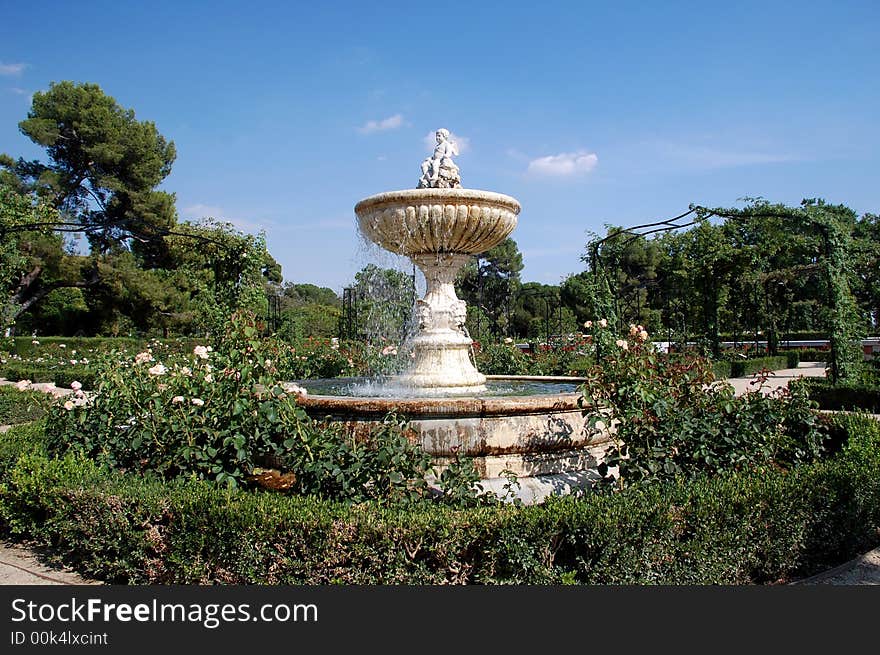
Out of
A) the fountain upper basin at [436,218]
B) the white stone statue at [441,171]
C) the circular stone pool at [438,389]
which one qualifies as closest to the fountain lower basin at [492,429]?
the circular stone pool at [438,389]

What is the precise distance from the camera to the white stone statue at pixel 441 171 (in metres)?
7.13

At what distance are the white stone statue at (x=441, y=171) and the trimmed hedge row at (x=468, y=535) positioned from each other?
173 inches

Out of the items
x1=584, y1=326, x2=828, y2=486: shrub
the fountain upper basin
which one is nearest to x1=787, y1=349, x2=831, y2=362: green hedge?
the fountain upper basin

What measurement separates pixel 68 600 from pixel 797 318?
33197 mm

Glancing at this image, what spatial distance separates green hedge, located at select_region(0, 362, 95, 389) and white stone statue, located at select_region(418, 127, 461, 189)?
28.5 ft

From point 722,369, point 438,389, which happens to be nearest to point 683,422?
point 438,389

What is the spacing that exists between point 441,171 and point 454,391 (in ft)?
8.23

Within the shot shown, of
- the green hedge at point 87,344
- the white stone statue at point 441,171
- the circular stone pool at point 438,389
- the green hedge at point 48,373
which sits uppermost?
the white stone statue at point 441,171

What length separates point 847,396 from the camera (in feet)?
33.4

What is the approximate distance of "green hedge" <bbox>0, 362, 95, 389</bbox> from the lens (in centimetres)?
1284

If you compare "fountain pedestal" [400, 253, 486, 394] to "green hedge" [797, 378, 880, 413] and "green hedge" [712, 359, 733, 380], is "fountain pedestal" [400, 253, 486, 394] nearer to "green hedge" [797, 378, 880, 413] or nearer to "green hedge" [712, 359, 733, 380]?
"green hedge" [797, 378, 880, 413]

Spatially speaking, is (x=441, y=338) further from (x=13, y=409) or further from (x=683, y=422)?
(x=13, y=409)

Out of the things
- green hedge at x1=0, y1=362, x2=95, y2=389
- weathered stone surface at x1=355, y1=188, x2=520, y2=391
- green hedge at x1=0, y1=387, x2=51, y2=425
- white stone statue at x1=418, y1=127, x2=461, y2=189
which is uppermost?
white stone statue at x1=418, y1=127, x2=461, y2=189

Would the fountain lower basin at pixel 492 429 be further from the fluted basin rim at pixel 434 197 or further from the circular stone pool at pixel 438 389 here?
the fluted basin rim at pixel 434 197
